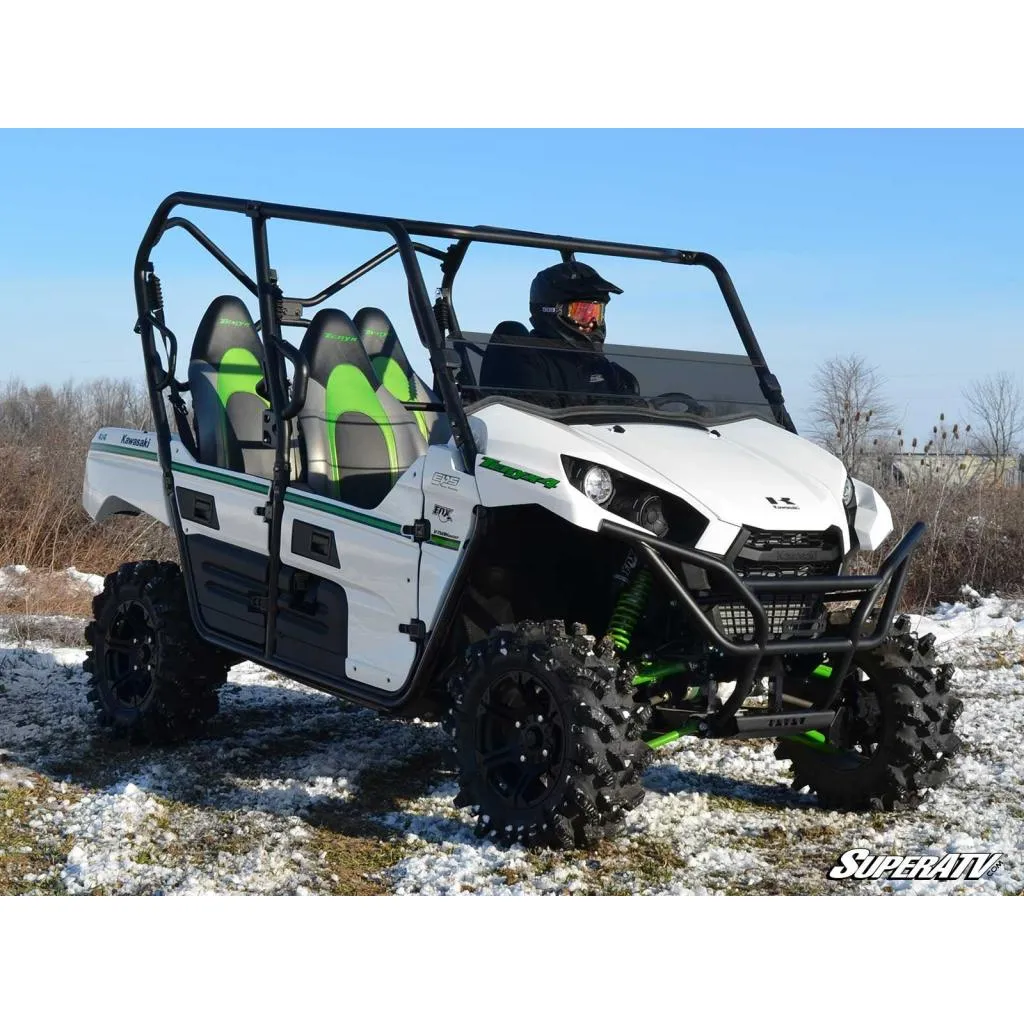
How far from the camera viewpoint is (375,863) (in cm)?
465

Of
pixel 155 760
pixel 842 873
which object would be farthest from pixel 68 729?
pixel 842 873

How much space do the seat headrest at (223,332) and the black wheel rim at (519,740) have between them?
279 cm

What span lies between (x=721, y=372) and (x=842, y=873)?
2.24 metres

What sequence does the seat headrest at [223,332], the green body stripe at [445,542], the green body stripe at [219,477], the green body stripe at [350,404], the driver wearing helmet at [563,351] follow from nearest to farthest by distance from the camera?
the green body stripe at [445,542] < the driver wearing helmet at [563,351] < the green body stripe at [219,477] < the green body stripe at [350,404] < the seat headrest at [223,332]

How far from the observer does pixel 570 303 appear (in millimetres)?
5656

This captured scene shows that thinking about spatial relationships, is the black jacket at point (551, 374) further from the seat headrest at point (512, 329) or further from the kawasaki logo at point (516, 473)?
the kawasaki logo at point (516, 473)

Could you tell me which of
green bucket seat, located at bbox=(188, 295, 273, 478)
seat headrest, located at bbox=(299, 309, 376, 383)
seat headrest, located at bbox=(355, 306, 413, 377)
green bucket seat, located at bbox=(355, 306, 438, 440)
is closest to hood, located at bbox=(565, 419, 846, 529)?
seat headrest, located at bbox=(299, 309, 376, 383)

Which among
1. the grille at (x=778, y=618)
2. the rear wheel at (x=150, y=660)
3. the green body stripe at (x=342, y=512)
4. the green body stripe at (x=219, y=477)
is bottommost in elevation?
the rear wheel at (x=150, y=660)

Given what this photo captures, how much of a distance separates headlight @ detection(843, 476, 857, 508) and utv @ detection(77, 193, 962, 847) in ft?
0.07

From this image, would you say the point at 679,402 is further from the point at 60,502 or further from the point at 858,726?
the point at 60,502

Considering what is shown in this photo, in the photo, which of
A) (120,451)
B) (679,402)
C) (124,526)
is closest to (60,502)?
(124,526)

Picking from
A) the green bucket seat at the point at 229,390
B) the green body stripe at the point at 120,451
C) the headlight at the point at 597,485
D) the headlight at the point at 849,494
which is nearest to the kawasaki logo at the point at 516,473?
the headlight at the point at 597,485

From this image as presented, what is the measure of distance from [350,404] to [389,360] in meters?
0.64

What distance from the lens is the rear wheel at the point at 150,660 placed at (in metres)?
6.37
